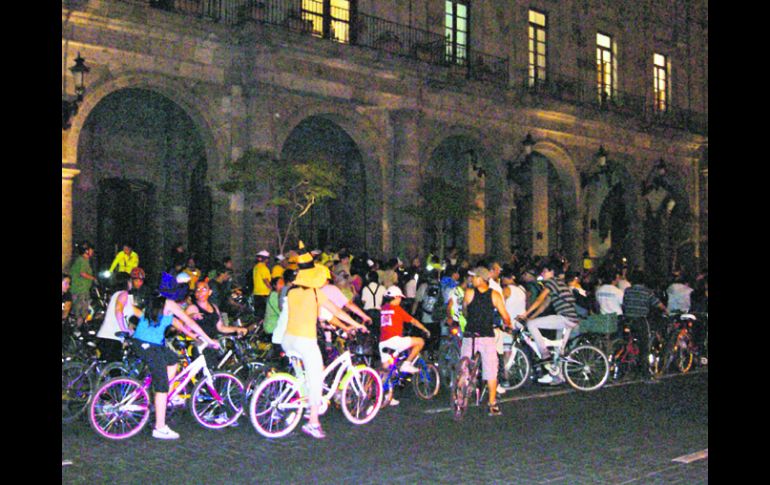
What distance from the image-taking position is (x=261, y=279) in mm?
16562

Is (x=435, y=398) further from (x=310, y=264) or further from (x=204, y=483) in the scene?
(x=204, y=483)

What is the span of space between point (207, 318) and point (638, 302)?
6676mm

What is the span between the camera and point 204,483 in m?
7.35

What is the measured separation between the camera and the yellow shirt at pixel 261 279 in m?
16.5

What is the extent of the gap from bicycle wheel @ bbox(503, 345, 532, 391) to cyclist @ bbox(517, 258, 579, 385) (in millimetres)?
284

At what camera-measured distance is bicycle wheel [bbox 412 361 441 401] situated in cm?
1190

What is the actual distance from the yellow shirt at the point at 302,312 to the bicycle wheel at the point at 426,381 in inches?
118

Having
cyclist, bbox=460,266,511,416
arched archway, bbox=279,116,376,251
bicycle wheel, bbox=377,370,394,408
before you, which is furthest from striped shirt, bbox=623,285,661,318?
arched archway, bbox=279,116,376,251

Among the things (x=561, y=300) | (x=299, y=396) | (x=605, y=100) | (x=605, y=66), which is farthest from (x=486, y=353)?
(x=605, y=66)

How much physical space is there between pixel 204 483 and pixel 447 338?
17.1ft

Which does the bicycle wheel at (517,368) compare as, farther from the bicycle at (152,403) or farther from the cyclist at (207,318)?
the bicycle at (152,403)

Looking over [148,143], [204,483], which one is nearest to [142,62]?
[148,143]

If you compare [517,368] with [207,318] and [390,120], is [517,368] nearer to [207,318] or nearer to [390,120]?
[207,318]

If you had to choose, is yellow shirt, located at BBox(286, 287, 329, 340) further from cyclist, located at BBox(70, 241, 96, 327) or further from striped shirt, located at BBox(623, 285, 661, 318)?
cyclist, located at BBox(70, 241, 96, 327)
